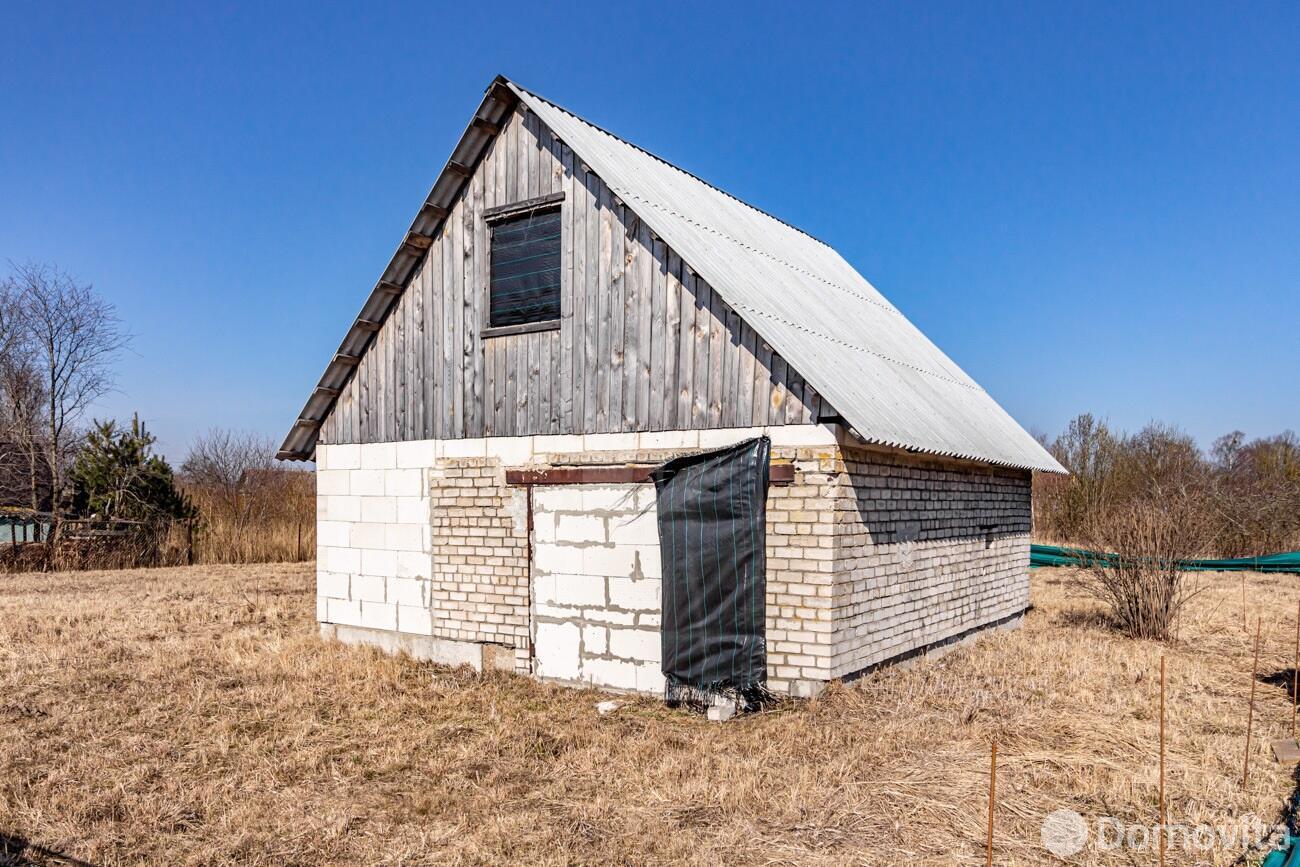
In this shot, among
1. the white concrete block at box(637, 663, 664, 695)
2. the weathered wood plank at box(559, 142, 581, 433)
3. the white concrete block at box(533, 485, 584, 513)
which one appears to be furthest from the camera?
the weathered wood plank at box(559, 142, 581, 433)

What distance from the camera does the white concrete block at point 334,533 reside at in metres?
11.4

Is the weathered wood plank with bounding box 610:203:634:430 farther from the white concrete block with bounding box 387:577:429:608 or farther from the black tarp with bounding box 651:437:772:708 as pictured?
the white concrete block with bounding box 387:577:429:608

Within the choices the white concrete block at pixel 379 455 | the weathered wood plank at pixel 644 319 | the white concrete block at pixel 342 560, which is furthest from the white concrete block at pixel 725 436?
the white concrete block at pixel 342 560

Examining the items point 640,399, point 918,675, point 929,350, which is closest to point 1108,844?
point 918,675

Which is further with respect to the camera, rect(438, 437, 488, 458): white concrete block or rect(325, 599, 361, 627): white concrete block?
rect(325, 599, 361, 627): white concrete block

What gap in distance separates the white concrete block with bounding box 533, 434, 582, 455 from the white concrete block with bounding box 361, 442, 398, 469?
86.6 inches

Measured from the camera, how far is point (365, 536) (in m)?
11.2

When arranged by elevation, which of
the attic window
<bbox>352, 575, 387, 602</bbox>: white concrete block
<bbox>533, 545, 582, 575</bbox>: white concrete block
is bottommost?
<bbox>352, 575, 387, 602</bbox>: white concrete block

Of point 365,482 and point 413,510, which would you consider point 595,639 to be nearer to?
point 413,510

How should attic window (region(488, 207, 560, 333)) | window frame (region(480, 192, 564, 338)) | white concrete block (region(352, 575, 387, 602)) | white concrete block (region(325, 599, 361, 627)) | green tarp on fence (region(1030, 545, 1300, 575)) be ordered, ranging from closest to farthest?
window frame (region(480, 192, 564, 338)), attic window (region(488, 207, 560, 333)), white concrete block (region(352, 575, 387, 602)), white concrete block (region(325, 599, 361, 627)), green tarp on fence (region(1030, 545, 1300, 575))

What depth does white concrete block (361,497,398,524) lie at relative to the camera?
11.0 metres

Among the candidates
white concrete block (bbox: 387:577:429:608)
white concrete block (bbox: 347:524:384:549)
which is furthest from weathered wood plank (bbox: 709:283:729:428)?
white concrete block (bbox: 347:524:384:549)

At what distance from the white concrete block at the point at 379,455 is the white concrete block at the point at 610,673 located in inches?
141

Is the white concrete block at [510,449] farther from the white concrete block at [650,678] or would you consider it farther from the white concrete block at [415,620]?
the white concrete block at [650,678]
